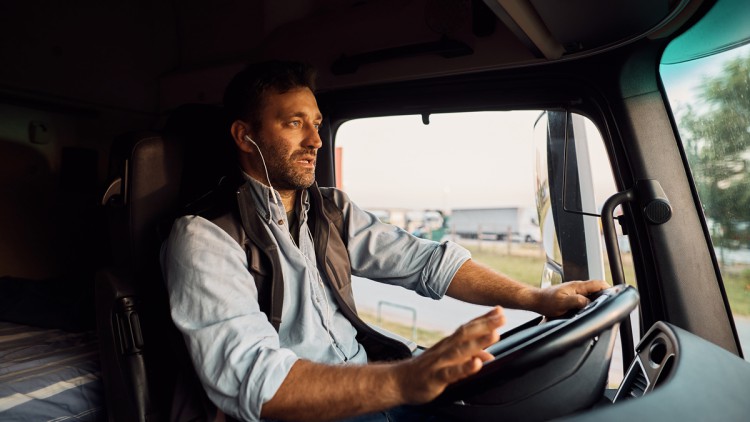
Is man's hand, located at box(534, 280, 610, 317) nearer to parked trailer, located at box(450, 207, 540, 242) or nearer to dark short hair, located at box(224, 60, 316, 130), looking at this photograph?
dark short hair, located at box(224, 60, 316, 130)

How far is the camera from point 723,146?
146 centimetres

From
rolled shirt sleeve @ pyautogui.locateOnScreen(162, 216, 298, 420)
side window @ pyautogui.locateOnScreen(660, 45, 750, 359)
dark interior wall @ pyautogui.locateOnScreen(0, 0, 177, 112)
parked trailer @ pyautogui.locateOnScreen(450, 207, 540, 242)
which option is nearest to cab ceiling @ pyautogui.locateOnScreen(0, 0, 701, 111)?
dark interior wall @ pyautogui.locateOnScreen(0, 0, 177, 112)

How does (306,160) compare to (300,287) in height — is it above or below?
above

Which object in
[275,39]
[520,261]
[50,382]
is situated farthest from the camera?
[520,261]

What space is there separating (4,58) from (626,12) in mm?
2998

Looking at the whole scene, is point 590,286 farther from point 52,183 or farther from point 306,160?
point 52,183

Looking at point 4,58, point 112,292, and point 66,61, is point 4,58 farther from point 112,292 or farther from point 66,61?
point 112,292

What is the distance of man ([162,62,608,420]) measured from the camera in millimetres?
1104

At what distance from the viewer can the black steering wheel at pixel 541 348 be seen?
3.32ft

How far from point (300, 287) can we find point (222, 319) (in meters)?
0.35

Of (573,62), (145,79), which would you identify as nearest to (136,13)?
(145,79)

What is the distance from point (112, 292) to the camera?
4.74 feet

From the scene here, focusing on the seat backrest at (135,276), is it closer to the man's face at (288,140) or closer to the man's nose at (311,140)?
the man's face at (288,140)

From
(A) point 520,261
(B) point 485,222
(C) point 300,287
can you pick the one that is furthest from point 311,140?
(B) point 485,222
